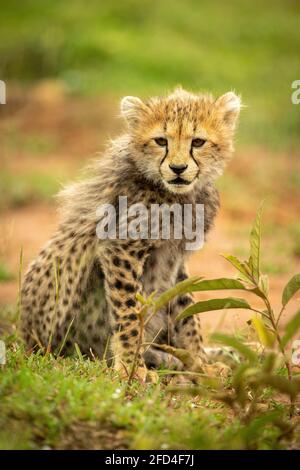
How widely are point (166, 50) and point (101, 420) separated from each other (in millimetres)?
13046

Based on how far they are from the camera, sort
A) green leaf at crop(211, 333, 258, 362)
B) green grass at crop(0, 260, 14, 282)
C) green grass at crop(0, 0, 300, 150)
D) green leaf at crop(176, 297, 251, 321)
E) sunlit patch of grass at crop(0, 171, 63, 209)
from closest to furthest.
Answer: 1. green leaf at crop(211, 333, 258, 362)
2. green leaf at crop(176, 297, 251, 321)
3. green grass at crop(0, 260, 14, 282)
4. sunlit patch of grass at crop(0, 171, 63, 209)
5. green grass at crop(0, 0, 300, 150)

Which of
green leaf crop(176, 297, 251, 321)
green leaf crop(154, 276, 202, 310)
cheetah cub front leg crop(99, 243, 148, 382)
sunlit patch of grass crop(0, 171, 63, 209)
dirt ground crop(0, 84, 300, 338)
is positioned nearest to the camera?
green leaf crop(154, 276, 202, 310)

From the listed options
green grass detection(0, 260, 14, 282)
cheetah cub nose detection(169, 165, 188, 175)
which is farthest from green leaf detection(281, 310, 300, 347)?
green grass detection(0, 260, 14, 282)

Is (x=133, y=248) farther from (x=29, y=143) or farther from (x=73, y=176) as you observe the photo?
(x=29, y=143)

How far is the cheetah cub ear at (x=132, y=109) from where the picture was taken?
14.2 ft

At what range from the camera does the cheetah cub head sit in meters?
4.12

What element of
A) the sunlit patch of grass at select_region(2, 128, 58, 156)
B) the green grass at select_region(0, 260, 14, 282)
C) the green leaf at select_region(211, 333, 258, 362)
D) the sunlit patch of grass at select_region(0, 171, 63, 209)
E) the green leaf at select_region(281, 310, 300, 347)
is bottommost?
the green leaf at select_region(211, 333, 258, 362)

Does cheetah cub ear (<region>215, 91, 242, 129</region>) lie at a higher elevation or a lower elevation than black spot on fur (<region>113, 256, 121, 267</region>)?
higher

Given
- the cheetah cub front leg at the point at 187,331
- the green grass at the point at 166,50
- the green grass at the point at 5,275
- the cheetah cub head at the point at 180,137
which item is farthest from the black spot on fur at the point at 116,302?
the green grass at the point at 166,50

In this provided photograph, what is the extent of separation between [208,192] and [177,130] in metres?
0.46

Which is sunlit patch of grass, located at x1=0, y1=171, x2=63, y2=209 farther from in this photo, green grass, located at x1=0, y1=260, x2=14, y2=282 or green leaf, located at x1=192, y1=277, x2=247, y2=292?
green leaf, located at x1=192, y1=277, x2=247, y2=292

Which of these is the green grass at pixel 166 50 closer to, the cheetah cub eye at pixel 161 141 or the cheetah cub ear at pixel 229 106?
the cheetah cub ear at pixel 229 106

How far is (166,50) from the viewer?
15453 millimetres
